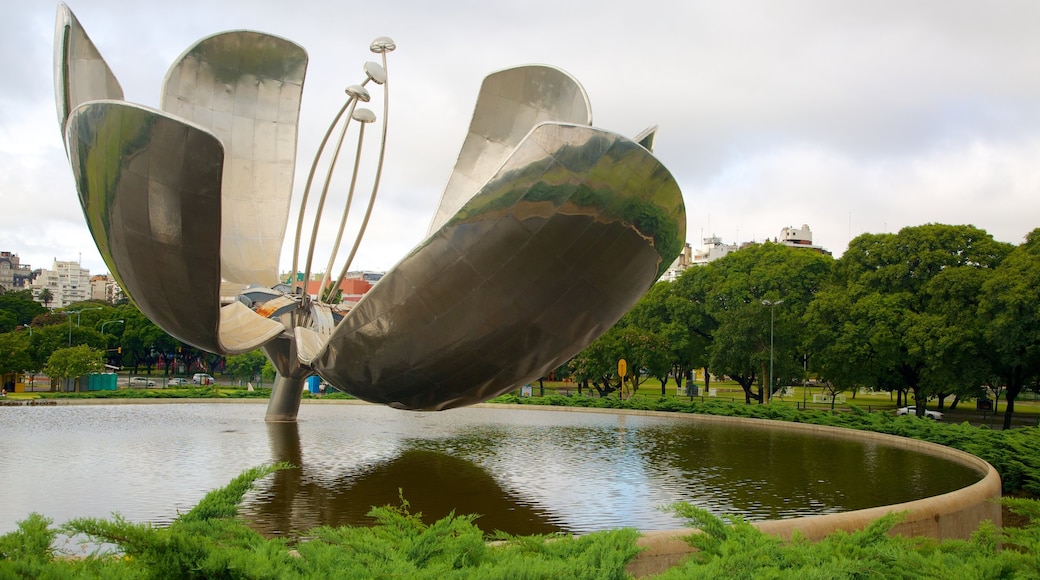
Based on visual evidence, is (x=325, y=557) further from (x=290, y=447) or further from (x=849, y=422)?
(x=849, y=422)

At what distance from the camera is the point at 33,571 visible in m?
3.98

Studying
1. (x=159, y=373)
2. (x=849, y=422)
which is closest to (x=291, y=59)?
(x=849, y=422)

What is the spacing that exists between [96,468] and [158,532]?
32.3 feet

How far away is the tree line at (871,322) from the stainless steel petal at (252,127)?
22.2 meters

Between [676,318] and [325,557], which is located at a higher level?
[676,318]

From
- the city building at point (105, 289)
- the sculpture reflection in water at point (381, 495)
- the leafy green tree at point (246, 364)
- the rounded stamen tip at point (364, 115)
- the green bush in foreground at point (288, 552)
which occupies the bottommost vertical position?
the sculpture reflection in water at point (381, 495)

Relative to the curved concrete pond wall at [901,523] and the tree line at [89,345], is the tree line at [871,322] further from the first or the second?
the tree line at [89,345]

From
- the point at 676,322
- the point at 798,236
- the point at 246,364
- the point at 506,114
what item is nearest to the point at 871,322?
the point at 676,322

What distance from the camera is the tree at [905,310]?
1288 inches

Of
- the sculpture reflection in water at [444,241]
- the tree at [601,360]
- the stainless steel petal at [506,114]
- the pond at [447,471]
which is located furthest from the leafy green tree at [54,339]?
the stainless steel petal at [506,114]

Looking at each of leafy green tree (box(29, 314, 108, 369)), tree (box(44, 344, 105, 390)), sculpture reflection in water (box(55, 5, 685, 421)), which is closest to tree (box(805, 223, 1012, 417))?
sculpture reflection in water (box(55, 5, 685, 421))

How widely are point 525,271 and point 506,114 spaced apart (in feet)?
19.0

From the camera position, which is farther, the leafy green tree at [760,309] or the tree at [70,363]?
the leafy green tree at [760,309]

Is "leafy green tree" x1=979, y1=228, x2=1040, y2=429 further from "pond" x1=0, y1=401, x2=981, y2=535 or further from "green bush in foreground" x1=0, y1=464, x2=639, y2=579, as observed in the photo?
"green bush in foreground" x1=0, y1=464, x2=639, y2=579
